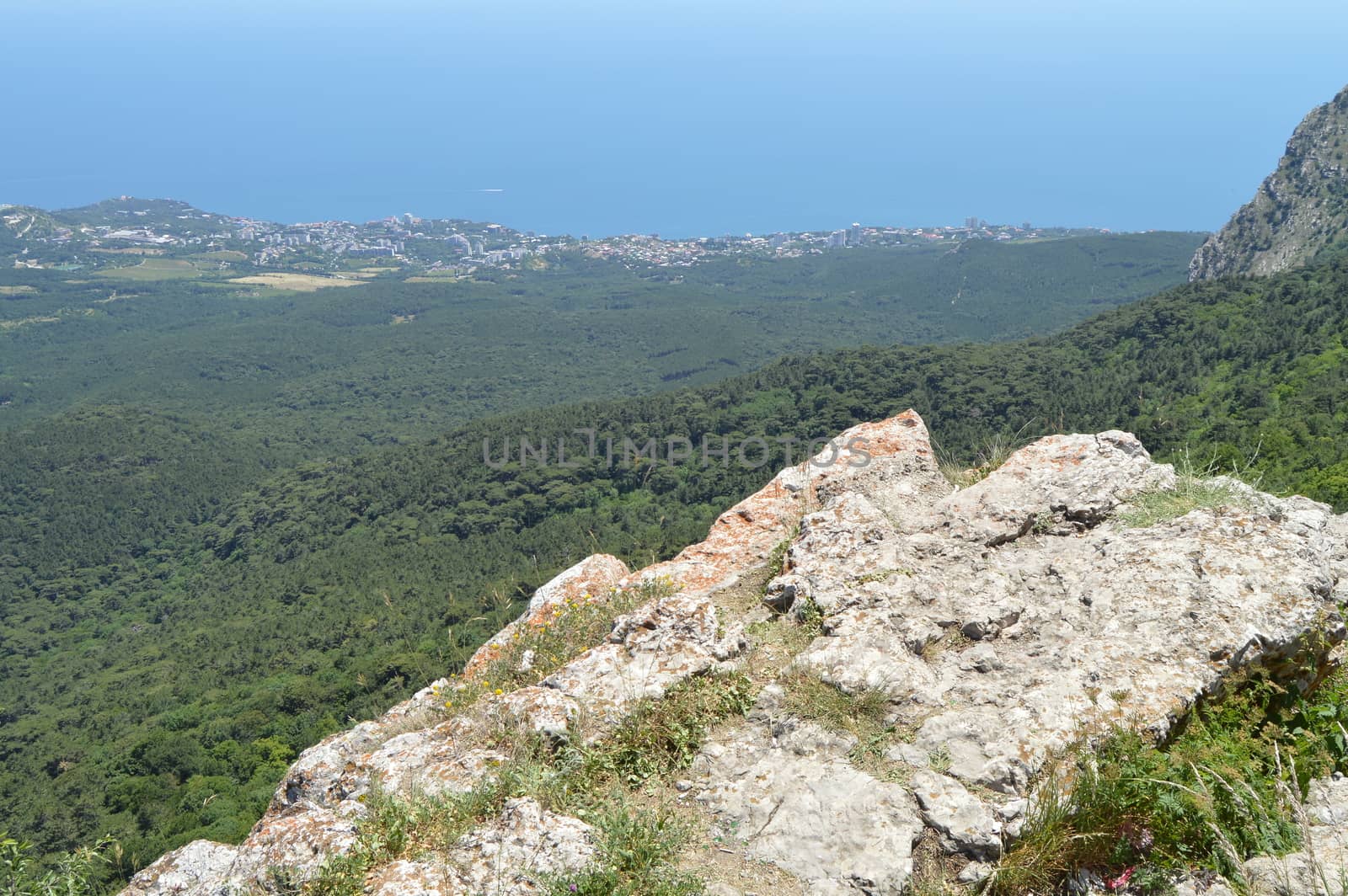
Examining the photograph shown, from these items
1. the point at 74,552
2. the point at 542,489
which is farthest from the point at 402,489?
the point at 74,552

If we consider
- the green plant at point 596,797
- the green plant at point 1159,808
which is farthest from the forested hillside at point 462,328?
the green plant at point 1159,808

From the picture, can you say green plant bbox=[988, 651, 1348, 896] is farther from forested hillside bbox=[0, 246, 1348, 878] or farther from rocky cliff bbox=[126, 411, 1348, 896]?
forested hillside bbox=[0, 246, 1348, 878]

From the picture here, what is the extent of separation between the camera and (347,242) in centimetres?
17975

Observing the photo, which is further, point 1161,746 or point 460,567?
point 460,567

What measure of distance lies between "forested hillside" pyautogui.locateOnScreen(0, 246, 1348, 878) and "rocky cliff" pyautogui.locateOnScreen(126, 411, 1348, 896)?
282 centimetres

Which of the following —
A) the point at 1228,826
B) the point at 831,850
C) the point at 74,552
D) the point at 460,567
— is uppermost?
the point at 1228,826

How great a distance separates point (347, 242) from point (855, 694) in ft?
646

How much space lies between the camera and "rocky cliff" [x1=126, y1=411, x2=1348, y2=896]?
375 cm

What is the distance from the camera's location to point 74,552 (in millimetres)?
61438

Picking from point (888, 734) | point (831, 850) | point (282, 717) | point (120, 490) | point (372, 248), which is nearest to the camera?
point (831, 850)

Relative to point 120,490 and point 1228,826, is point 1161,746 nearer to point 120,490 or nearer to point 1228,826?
point 1228,826

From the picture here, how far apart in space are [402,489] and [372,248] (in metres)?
136

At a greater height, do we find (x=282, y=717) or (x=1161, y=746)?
(x=1161, y=746)

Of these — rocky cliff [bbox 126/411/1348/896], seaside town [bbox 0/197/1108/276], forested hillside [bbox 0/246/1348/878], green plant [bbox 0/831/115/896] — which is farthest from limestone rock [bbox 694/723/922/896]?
seaside town [bbox 0/197/1108/276]
